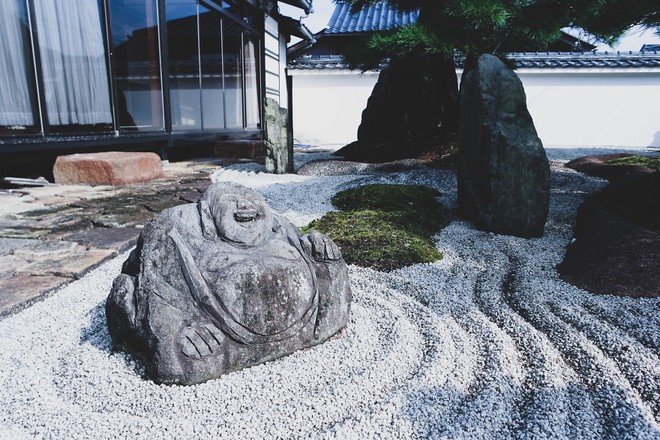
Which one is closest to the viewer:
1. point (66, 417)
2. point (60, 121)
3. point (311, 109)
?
point (66, 417)

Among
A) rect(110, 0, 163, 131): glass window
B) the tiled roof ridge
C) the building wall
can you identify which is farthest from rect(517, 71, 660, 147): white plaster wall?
rect(110, 0, 163, 131): glass window

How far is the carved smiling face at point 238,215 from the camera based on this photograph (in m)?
2.08

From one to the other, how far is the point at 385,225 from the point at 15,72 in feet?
14.1

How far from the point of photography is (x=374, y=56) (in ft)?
24.1

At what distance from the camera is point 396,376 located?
1.97 metres

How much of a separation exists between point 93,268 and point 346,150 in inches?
248

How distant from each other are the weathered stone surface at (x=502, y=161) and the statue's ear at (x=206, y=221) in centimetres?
272

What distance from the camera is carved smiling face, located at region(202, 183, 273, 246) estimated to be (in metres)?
2.08

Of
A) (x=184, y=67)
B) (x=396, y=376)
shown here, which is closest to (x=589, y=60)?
(x=184, y=67)

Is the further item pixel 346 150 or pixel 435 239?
pixel 346 150

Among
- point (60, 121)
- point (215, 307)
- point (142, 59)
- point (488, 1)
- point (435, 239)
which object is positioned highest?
point (488, 1)

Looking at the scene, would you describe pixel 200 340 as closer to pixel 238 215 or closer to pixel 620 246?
pixel 238 215

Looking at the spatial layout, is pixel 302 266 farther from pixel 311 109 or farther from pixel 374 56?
pixel 311 109

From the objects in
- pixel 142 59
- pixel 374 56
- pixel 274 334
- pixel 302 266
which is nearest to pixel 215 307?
pixel 274 334
